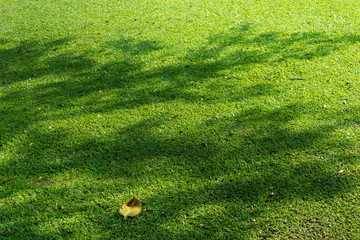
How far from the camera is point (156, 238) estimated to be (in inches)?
108

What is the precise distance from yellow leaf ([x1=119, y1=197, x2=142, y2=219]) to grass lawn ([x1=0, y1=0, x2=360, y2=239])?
9cm

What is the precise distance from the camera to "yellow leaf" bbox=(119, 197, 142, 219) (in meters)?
2.93

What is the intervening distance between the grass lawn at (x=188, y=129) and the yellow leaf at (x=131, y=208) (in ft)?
0.30

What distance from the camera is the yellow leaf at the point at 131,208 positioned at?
293 centimetres

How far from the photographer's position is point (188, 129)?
12.8ft

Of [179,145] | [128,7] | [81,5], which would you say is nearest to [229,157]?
[179,145]

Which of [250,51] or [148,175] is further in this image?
[250,51]

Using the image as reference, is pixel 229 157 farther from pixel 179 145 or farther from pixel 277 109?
pixel 277 109

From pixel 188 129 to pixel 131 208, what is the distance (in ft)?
4.19

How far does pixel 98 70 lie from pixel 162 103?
1.58 meters

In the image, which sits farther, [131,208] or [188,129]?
[188,129]

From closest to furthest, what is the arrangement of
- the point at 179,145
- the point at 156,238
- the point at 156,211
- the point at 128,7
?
the point at 156,238
the point at 156,211
the point at 179,145
the point at 128,7

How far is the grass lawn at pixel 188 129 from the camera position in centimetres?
290

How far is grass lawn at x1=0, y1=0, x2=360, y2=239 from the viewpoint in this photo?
2898 millimetres
